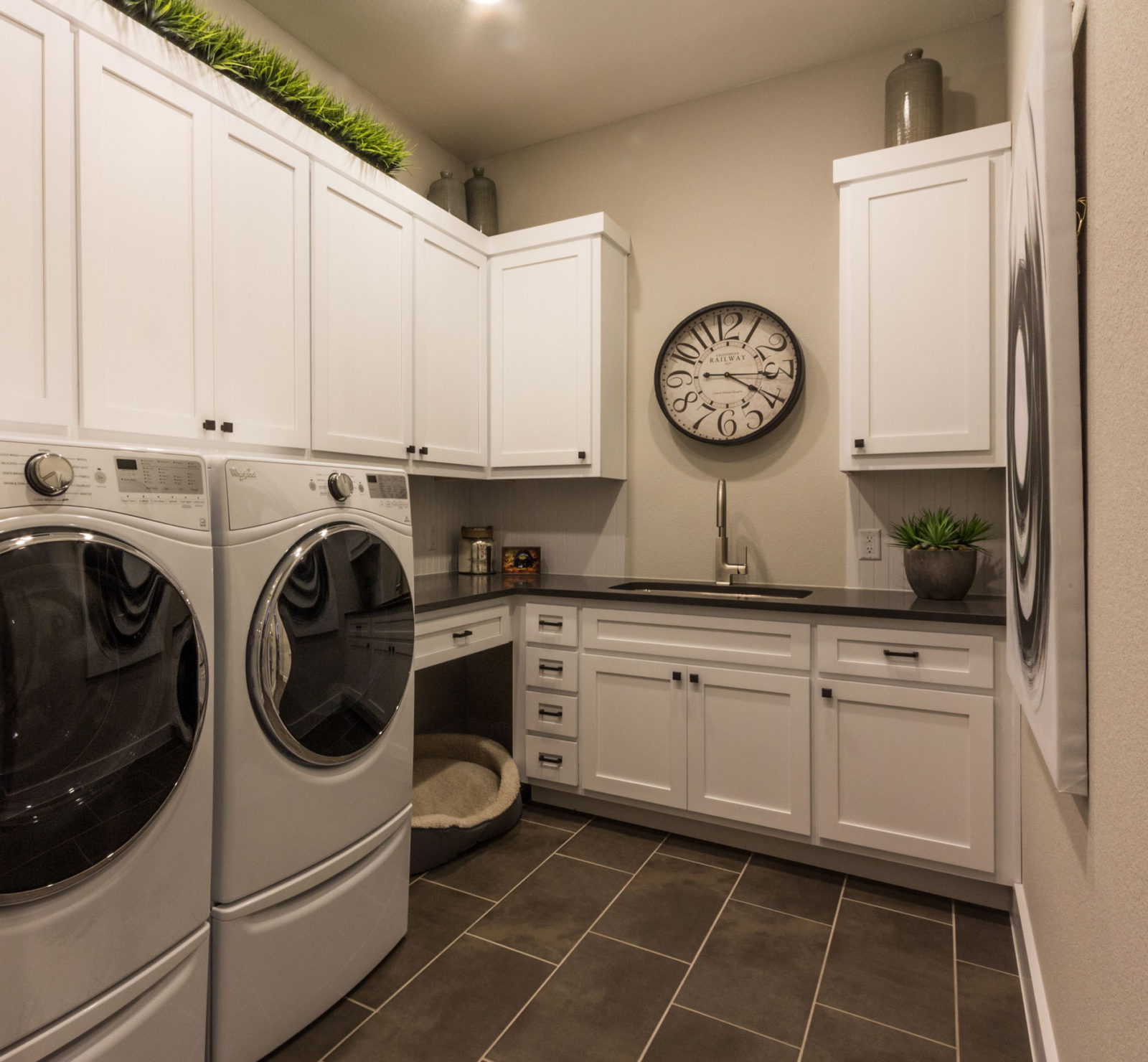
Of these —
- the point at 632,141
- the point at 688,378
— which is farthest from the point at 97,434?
the point at 632,141

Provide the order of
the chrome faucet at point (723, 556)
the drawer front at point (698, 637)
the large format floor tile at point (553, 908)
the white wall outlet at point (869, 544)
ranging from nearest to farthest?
the large format floor tile at point (553, 908), the drawer front at point (698, 637), the white wall outlet at point (869, 544), the chrome faucet at point (723, 556)

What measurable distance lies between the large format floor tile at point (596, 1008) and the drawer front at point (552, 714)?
2.88 ft

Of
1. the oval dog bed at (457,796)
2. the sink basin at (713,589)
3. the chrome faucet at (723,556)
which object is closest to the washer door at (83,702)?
the oval dog bed at (457,796)

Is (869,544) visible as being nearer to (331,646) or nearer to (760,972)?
(760,972)

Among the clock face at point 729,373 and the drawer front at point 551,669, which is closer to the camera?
the drawer front at point 551,669

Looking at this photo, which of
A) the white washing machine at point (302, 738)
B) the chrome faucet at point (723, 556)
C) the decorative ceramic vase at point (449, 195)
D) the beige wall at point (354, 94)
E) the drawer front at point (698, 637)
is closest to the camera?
the white washing machine at point (302, 738)

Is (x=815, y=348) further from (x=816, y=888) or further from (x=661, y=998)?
(x=661, y=998)

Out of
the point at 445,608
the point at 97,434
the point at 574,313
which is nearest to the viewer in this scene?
the point at 97,434

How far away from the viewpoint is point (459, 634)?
2500mm

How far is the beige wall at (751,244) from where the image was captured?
8.94ft

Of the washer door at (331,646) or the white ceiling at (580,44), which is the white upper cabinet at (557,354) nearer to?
the white ceiling at (580,44)

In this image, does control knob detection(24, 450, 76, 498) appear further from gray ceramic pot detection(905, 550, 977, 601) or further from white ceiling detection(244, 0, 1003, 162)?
gray ceramic pot detection(905, 550, 977, 601)

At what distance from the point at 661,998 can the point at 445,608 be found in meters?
1.28

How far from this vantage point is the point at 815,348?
279 cm
